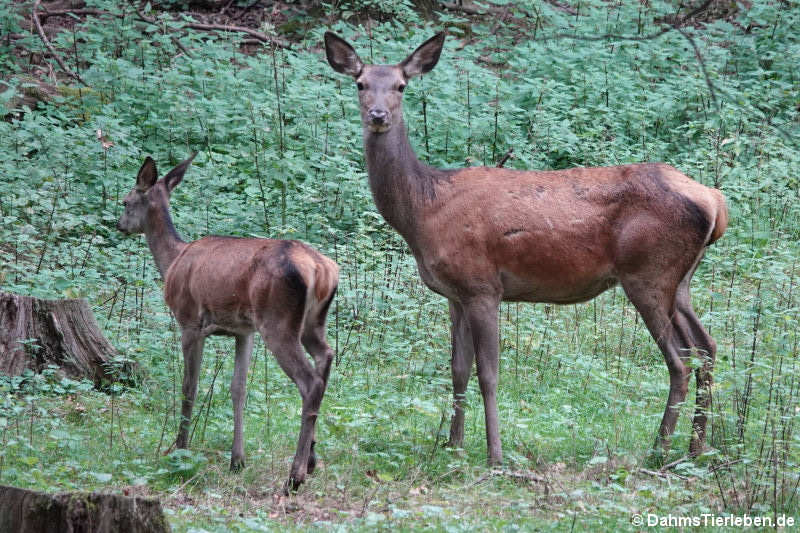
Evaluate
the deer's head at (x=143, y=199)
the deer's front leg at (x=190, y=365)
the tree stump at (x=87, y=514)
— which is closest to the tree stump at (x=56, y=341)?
the deer's head at (x=143, y=199)

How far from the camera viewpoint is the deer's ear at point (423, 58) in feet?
26.6

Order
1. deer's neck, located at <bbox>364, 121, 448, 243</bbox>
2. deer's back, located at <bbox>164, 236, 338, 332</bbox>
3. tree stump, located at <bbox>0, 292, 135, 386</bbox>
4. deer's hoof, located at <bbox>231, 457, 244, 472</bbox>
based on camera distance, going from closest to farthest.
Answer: deer's back, located at <bbox>164, 236, 338, 332</bbox>
deer's hoof, located at <bbox>231, 457, 244, 472</bbox>
deer's neck, located at <bbox>364, 121, 448, 243</bbox>
tree stump, located at <bbox>0, 292, 135, 386</bbox>

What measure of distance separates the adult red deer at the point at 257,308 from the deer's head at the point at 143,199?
930mm

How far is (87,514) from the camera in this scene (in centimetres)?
420

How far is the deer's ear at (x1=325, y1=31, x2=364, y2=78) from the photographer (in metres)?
8.27

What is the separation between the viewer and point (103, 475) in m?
5.86

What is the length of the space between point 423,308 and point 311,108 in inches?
186

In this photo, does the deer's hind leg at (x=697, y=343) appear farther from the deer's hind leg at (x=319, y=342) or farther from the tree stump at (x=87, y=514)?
the tree stump at (x=87, y=514)

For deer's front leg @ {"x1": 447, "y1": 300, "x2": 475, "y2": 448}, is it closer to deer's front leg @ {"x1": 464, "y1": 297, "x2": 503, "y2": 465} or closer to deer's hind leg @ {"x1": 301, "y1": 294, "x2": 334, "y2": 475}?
deer's front leg @ {"x1": 464, "y1": 297, "x2": 503, "y2": 465}

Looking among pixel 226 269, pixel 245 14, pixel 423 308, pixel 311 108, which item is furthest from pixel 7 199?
pixel 245 14

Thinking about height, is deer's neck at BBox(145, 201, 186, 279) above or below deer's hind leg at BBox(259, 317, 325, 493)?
above

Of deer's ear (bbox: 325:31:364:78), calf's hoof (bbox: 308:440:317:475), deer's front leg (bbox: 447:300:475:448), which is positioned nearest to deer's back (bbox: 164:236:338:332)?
calf's hoof (bbox: 308:440:317:475)

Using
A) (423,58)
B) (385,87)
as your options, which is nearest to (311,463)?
(385,87)

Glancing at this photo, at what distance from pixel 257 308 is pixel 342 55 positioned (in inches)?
100
